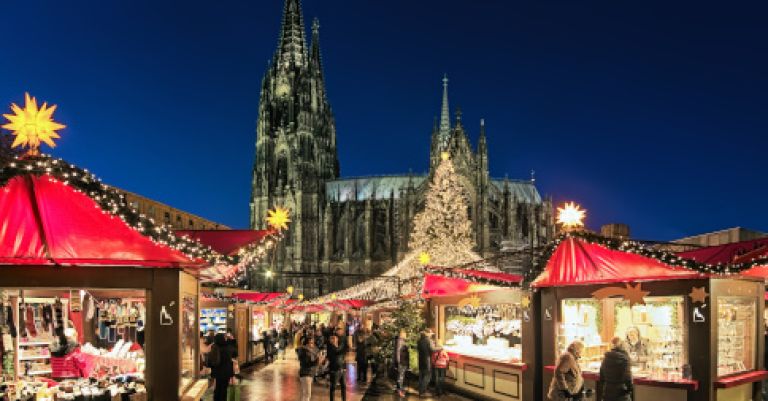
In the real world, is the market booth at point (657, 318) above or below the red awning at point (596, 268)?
below

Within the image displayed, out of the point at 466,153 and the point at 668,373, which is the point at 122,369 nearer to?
the point at 668,373

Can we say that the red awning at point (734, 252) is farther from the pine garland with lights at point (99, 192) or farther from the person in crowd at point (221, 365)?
the pine garland with lights at point (99, 192)

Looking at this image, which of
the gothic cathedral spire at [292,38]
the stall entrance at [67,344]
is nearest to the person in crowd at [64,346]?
the stall entrance at [67,344]

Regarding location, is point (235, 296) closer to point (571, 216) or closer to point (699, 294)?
point (571, 216)

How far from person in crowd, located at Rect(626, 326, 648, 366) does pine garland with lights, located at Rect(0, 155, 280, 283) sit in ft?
21.3

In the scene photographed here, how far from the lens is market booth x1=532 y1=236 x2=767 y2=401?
984 cm

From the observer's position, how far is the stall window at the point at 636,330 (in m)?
10.4

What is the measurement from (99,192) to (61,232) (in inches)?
24.1

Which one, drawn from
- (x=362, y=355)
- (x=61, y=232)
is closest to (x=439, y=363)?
(x=362, y=355)

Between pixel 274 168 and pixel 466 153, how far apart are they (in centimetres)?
2085

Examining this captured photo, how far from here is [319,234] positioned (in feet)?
232

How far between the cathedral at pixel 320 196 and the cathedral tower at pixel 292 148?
103 millimetres

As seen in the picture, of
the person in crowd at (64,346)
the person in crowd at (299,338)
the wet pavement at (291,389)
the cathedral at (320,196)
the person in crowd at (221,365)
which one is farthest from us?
the cathedral at (320,196)

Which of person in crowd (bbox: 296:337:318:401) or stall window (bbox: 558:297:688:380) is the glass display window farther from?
person in crowd (bbox: 296:337:318:401)
